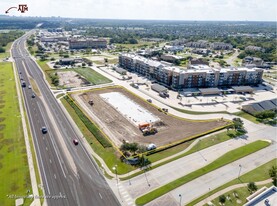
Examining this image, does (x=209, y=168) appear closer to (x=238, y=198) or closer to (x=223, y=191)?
(x=223, y=191)

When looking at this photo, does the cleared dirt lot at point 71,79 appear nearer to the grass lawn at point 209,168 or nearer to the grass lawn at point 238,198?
the grass lawn at point 209,168

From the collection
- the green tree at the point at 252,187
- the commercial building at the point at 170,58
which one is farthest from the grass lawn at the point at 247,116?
the commercial building at the point at 170,58

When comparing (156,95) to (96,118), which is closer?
(96,118)

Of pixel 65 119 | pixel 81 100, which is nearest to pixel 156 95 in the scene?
pixel 81 100

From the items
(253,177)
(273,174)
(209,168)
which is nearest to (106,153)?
(209,168)

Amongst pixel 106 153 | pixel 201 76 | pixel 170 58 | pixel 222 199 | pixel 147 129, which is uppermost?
pixel 170 58

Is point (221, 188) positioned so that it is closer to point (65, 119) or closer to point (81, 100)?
point (65, 119)

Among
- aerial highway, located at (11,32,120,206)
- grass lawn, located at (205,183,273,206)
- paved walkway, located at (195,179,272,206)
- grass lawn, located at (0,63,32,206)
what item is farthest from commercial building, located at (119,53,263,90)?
grass lawn, located at (0,63,32,206)
